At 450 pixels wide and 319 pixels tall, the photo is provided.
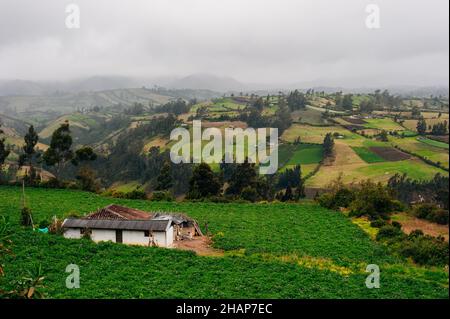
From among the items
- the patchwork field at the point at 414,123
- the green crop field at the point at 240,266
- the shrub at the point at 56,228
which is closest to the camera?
the green crop field at the point at 240,266

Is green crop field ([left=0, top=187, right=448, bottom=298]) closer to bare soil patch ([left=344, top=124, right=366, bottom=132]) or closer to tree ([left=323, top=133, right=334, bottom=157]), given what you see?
tree ([left=323, top=133, right=334, bottom=157])

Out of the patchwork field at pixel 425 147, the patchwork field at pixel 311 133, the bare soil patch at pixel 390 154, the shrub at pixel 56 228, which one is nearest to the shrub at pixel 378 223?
the shrub at pixel 56 228

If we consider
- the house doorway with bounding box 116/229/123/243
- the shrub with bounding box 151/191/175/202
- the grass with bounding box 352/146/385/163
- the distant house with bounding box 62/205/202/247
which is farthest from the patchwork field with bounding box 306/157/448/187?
the house doorway with bounding box 116/229/123/243

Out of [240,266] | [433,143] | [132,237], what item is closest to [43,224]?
Answer: [132,237]

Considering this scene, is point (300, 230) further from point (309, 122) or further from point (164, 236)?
point (309, 122)

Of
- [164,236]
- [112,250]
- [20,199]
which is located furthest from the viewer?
[20,199]

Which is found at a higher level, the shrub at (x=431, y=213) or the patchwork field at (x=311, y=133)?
the patchwork field at (x=311, y=133)

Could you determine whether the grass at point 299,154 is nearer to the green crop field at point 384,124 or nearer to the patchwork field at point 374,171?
the patchwork field at point 374,171

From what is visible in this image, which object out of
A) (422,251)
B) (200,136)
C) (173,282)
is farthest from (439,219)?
(200,136)
